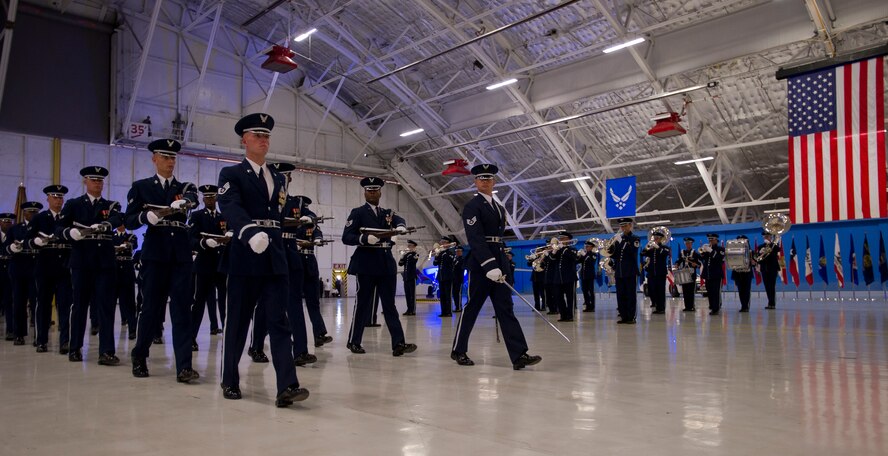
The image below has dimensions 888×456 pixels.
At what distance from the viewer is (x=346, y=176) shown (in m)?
26.9

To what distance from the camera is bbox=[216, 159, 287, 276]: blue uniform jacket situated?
3957 millimetres

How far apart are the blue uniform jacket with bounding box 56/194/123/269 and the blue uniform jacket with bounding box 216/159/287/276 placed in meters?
2.21

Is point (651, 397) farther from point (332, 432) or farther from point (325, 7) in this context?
point (325, 7)

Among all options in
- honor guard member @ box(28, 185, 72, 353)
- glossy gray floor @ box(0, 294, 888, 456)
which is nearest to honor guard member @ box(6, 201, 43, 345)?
honor guard member @ box(28, 185, 72, 353)

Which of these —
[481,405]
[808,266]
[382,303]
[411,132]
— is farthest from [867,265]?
[481,405]

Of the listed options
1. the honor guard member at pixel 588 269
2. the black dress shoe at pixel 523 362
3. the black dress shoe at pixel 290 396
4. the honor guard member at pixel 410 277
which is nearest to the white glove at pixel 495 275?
the black dress shoe at pixel 523 362

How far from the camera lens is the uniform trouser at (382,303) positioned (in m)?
6.21

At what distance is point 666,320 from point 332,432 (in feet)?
29.0

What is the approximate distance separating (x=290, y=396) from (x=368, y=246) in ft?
9.18

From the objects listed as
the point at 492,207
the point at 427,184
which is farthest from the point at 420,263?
the point at 492,207

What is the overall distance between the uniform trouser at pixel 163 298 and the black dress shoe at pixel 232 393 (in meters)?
0.93

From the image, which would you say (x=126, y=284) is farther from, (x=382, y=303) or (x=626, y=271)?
(x=626, y=271)

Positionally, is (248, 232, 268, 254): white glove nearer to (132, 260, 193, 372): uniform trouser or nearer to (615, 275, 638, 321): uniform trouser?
(132, 260, 193, 372): uniform trouser

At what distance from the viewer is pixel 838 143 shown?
9766 millimetres
